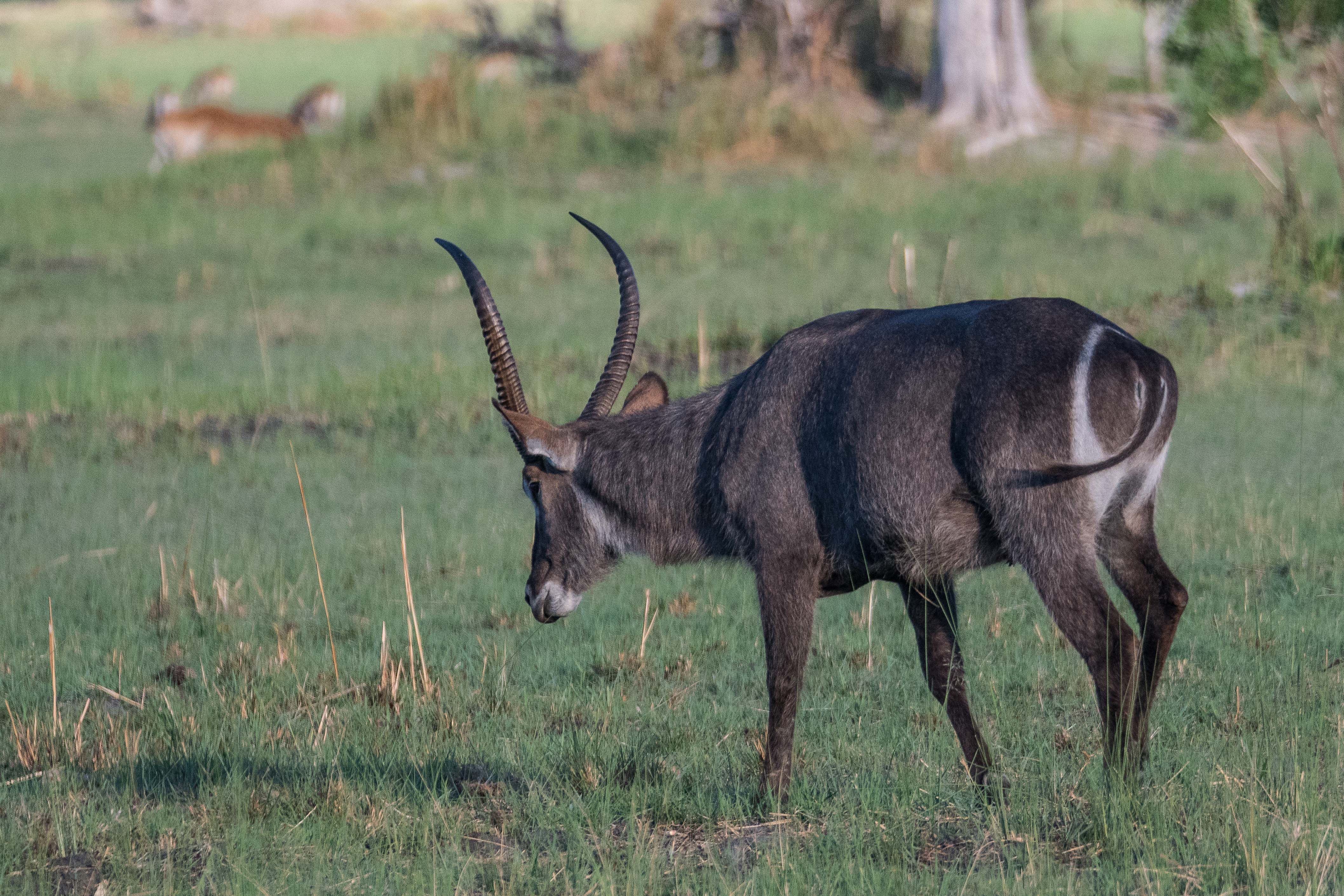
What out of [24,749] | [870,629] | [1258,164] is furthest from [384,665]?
[1258,164]

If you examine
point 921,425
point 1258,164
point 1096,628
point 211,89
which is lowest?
point 211,89

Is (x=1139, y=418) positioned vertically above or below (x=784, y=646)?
above

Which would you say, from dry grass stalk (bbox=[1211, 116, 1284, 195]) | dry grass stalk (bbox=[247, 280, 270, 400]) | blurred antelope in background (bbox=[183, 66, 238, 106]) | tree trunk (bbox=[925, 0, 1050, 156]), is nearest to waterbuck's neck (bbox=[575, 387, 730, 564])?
dry grass stalk (bbox=[247, 280, 270, 400])

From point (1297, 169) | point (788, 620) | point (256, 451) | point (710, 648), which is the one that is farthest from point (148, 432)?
point (1297, 169)

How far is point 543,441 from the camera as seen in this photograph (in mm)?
4648

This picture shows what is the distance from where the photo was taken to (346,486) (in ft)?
25.2

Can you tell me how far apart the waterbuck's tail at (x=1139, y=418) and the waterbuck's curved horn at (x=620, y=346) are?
1.50 m

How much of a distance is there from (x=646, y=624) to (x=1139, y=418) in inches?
85.1

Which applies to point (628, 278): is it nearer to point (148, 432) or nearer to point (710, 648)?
point (710, 648)

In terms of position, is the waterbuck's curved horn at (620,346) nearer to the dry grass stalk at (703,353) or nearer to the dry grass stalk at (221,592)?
the dry grass stalk at (221,592)

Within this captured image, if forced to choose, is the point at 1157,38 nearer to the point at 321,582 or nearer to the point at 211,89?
the point at 211,89

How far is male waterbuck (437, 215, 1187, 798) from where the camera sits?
381cm

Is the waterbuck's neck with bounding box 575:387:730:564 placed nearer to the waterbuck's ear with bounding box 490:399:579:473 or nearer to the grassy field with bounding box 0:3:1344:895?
the waterbuck's ear with bounding box 490:399:579:473

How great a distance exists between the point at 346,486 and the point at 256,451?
0.82 metres
